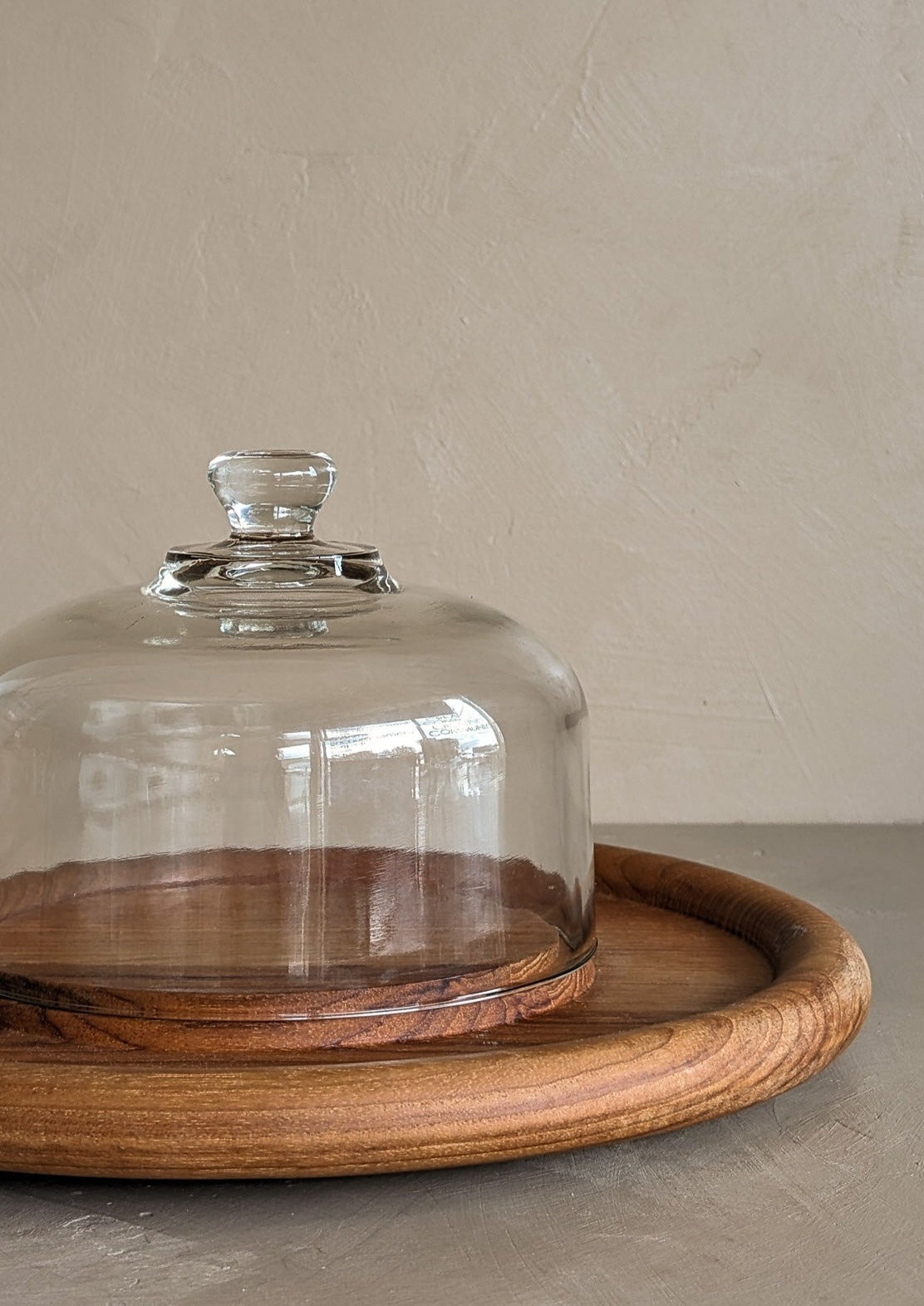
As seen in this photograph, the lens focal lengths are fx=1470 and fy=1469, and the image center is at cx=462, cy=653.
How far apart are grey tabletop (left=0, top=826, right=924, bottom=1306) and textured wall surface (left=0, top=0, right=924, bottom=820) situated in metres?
0.65

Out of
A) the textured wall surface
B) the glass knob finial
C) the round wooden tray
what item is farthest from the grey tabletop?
the textured wall surface

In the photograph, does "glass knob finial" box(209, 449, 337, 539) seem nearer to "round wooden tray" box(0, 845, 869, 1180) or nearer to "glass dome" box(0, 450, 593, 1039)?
"glass dome" box(0, 450, 593, 1039)

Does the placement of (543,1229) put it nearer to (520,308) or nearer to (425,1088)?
(425,1088)

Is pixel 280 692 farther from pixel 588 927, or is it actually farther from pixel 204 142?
pixel 204 142

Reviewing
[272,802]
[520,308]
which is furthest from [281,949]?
[520,308]

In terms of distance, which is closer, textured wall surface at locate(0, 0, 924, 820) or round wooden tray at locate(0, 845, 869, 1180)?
round wooden tray at locate(0, 845, 869, 1180)

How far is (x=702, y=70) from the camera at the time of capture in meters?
1.10

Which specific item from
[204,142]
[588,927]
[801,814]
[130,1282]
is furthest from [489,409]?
[130,1282]

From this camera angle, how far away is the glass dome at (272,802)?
20.3 inches

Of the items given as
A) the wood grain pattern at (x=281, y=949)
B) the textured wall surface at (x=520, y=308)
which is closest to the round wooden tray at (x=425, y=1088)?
the wood grain pattern at (x=281, y=949)

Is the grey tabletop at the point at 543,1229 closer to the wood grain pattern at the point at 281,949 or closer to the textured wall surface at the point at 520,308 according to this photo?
the wood grain pattern at the point at 281,949

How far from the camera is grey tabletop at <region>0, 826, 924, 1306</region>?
15.7 inches

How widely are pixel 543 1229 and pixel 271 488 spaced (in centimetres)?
29

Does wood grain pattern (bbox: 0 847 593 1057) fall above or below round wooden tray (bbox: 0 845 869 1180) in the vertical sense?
above
